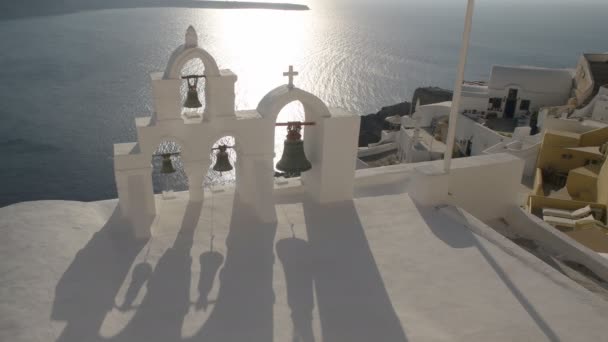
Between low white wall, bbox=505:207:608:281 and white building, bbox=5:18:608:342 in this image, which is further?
low white wall, bbox=505:207:608:281

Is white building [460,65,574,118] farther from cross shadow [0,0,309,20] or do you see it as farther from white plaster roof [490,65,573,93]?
cross shadow [0,0,309,20]

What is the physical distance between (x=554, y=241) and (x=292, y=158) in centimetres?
499

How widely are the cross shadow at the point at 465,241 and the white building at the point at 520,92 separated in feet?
74.9

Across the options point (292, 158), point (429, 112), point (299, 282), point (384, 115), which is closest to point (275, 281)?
point (299, 282)

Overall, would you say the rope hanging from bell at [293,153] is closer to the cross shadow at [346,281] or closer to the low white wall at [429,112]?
the cross shadow at [346,281]

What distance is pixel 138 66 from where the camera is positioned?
66.1m

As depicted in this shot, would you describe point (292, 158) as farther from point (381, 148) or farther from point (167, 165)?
point (381, 148)

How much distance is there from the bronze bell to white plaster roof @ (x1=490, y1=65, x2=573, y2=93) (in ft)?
82.2

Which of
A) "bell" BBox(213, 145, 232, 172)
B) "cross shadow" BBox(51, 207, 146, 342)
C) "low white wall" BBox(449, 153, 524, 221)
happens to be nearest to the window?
"low white wall" BBox(449, 153, 524, 221)

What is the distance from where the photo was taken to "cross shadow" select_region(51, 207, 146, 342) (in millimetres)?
5117

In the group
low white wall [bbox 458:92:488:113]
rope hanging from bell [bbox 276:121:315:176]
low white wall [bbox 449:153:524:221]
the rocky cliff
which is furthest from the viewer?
the rocky cliff

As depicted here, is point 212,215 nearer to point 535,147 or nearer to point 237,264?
point 237,264

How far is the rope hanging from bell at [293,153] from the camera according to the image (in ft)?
24.1

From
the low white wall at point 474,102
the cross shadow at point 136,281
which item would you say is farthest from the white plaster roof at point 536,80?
the cross shadow at point 136,281
